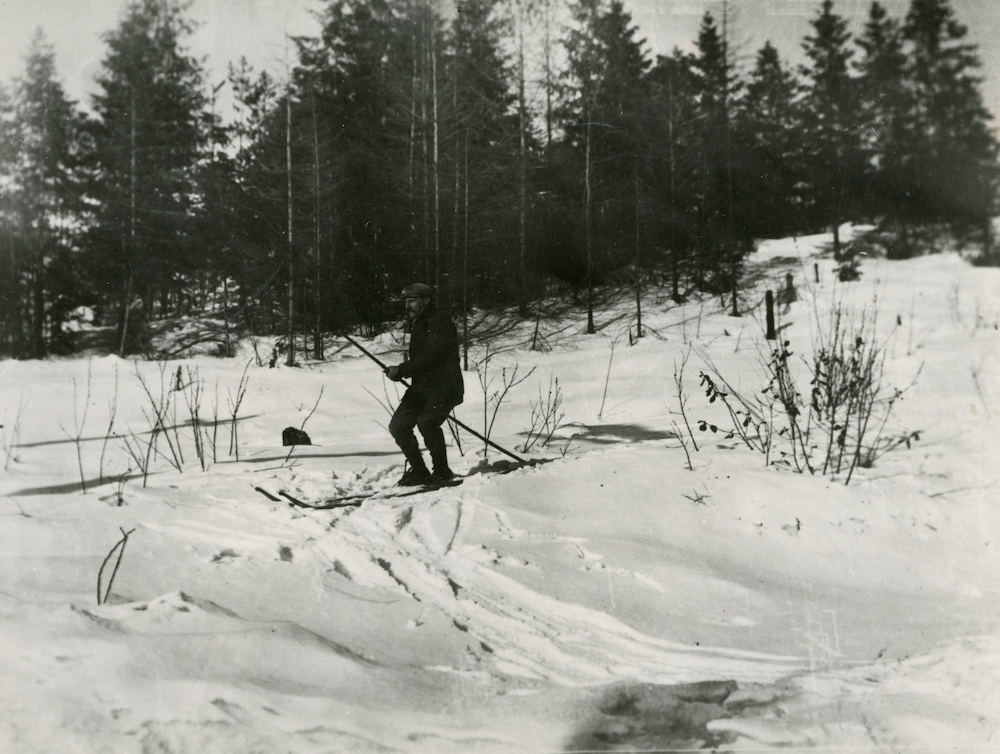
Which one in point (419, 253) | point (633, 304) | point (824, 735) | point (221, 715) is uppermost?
point (419, 253)

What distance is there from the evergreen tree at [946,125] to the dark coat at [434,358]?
448cm

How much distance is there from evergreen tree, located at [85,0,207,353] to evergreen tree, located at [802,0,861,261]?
40.0 ft

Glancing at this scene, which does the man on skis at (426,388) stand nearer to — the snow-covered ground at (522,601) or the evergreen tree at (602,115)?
the snow-covered ground at (522,601)

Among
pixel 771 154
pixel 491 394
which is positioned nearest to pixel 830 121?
pixel 771 154

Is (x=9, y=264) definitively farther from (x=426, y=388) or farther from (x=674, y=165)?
(x=674, y=165)

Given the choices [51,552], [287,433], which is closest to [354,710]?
[51,552]

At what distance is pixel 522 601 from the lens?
345 centimetres

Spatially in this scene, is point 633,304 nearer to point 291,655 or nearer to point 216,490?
point 216,490

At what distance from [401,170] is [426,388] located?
1299cm

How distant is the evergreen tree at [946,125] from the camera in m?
6.07

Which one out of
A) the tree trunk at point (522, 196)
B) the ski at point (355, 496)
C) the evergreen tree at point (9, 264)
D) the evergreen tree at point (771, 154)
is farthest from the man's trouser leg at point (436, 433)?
the evergreen tree at point (9, 264)

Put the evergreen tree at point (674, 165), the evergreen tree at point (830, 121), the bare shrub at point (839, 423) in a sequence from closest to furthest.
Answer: the bare shrub at point (839, 423) < the evergreen tree at point (830, 121) < the evergreen tree at point (674, 165)

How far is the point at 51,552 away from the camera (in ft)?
11.6

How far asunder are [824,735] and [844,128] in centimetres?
1511
